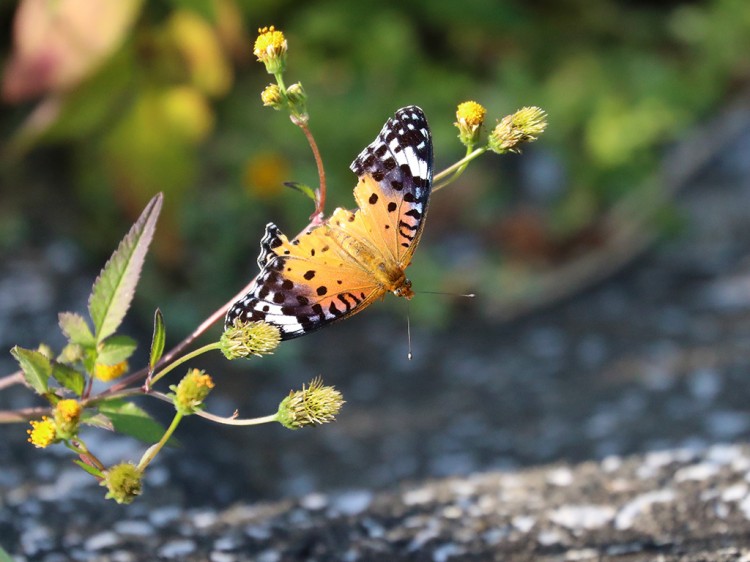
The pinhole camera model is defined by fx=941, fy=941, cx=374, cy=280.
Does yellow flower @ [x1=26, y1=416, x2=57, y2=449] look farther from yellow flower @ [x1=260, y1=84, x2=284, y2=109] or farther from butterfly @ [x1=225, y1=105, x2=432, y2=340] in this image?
yellow flower @ [x1=260, y1=84, x2=284, y2=109]

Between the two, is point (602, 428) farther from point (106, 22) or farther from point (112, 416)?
point (106, 22)

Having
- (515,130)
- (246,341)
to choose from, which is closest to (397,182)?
(515,130)

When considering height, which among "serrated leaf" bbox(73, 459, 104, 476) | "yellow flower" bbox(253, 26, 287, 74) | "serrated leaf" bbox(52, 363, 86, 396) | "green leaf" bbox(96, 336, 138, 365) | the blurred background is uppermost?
the blurred background

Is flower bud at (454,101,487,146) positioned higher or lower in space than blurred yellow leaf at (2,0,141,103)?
lower

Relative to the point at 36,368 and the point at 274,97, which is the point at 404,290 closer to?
the point at 274,97

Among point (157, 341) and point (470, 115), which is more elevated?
point (470, 115)

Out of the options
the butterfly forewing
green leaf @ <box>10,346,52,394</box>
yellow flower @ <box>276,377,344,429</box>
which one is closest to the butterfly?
the butterfly forewing

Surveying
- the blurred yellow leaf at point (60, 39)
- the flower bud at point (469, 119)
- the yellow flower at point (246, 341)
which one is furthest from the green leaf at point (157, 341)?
the blurred yellow leaf at point (60, 39)
